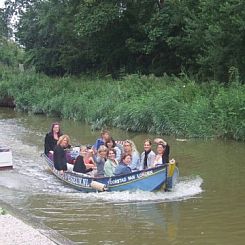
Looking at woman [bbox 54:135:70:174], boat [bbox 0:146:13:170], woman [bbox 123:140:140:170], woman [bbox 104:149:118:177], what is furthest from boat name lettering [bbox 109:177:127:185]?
boat [bbox 0:146:13:170]

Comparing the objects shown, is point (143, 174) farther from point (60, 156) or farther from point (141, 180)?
point (60, 156)

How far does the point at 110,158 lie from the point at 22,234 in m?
6.05

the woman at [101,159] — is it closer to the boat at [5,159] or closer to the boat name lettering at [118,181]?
the boat name lettering at [118,181]

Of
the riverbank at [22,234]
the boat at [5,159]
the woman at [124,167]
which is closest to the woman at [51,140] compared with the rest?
the boat at [5,159]

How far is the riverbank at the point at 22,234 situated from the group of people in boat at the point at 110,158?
465cm

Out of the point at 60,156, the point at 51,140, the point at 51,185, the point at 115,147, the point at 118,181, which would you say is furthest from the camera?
the point at 51,140

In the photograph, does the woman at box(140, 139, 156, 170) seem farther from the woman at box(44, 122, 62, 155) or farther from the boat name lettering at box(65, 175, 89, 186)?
the woman at box(44, 122, 62, 155)

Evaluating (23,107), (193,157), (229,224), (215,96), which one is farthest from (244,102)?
(23,107)

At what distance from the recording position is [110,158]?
1390cm

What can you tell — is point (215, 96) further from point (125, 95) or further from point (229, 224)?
point (229, 224)

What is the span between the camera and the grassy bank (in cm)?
2148

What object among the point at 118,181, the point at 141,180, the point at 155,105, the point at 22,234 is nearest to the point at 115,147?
the point at 118,181

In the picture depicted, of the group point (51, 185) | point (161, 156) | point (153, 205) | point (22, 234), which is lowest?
point (51, 185)

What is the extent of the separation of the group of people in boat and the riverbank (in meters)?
4.65
